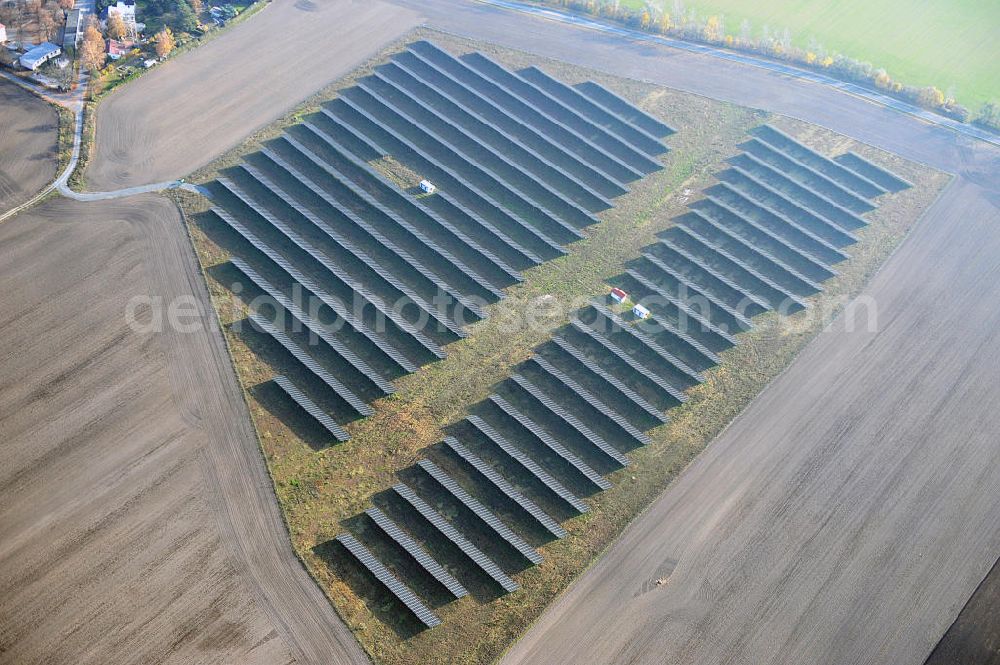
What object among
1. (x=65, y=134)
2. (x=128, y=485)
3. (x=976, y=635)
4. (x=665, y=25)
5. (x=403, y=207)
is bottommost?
(x=128, y=485)

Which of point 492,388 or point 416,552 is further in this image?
point 492,388

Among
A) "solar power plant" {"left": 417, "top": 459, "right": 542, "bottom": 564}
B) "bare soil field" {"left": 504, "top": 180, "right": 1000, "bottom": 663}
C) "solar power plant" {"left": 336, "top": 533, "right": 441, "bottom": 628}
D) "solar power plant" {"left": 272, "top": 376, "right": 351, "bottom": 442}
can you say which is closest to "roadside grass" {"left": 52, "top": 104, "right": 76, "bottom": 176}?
"solar power plant" {"left": 272, "top": 376, "right": 351, "bottom": 442}

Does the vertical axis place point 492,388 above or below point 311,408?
above

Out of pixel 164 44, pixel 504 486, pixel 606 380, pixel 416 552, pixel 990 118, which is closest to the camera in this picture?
pixel 416 552

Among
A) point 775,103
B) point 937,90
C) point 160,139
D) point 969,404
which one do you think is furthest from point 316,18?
point 969,404

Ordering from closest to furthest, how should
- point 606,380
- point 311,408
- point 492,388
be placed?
point 311,408
point 492,388
point 606,380

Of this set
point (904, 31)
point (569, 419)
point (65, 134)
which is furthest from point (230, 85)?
point (904, 31)

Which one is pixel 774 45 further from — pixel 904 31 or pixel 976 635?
pixel 976 635

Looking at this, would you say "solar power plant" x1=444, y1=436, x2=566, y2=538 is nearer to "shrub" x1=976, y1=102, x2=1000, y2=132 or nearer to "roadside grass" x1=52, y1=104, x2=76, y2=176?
"roadside grass" x1=52, y1=104, x2=76, y2=176
